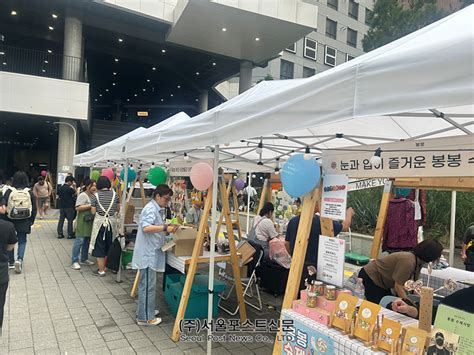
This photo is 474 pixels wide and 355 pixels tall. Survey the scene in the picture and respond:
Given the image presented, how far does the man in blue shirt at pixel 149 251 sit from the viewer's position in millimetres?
3934

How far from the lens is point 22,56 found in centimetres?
1443

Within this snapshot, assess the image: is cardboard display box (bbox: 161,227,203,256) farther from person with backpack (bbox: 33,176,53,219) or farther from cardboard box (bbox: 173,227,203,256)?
person with backpack (bbox: 33,176,53,219)

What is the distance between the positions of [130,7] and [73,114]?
5.28 m

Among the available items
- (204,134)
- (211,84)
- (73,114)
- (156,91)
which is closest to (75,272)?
(204,134)

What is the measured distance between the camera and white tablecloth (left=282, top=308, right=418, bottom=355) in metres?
1.99

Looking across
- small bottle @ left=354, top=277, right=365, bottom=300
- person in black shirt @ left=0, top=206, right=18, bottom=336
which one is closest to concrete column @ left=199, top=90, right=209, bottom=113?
person in black shirt @ left=0, top=206, right=18, bottom=336

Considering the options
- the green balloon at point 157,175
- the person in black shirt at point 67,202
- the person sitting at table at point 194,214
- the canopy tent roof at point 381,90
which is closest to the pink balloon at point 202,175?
the canopy tent roof at point 381,90

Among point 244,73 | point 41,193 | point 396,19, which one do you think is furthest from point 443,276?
point 244,73

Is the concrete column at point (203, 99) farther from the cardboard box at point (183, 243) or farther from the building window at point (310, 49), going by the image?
the cardboard box at point (183, 243)

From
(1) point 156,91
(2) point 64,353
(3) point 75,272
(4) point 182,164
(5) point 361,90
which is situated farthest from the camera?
(1) point 156,91

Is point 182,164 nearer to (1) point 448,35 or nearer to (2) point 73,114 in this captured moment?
(1) point 448,35

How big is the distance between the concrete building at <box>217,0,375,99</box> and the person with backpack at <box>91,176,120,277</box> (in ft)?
67.9

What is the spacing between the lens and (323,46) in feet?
88.3

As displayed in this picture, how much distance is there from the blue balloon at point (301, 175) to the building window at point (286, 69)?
2461cm
